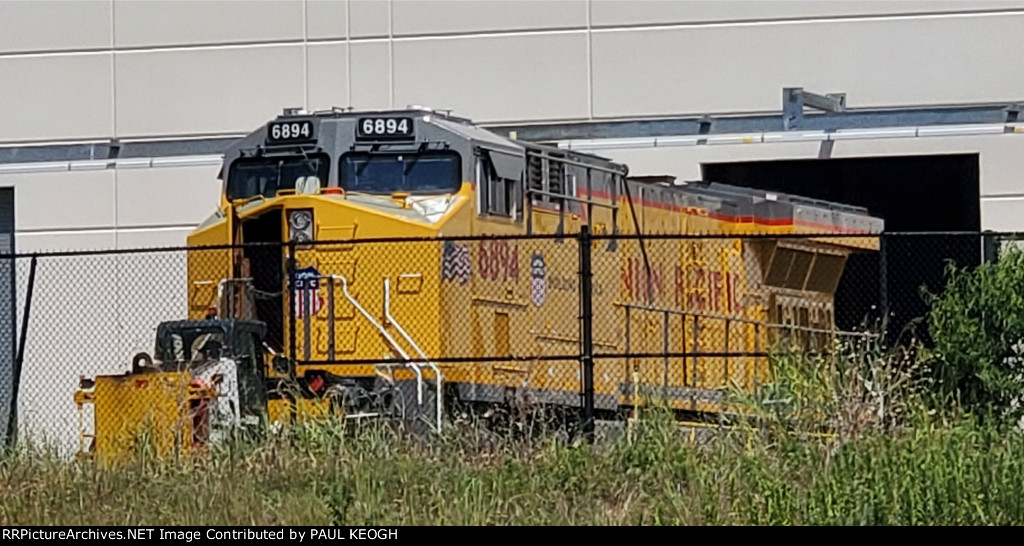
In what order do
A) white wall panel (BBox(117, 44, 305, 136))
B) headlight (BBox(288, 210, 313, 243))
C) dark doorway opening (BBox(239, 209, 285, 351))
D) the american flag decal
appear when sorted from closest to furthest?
the american flag decal < headlight (BBox(288, 210, 313, 243)) < dark doorway opening (BBox(239, 209, 285, 351)) < white wall panel (BBox(117, 44, 305, 136))

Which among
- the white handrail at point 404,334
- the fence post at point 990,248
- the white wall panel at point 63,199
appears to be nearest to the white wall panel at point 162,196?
the white wall panel at point 63,199

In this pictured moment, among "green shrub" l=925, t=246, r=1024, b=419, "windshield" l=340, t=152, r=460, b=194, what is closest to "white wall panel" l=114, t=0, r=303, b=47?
"windshield" l=340, t=152, r=460, b=194

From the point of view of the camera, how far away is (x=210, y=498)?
43.8 feet

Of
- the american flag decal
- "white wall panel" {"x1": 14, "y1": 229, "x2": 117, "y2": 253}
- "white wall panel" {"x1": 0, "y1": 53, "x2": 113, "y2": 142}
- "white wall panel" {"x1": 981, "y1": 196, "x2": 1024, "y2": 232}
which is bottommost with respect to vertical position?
the american flag decal

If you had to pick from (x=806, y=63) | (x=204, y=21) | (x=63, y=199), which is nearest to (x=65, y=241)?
(x=63, y=199)

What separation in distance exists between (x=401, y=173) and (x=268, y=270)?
1.73 meters

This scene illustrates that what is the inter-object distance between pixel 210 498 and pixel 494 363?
4915 mm

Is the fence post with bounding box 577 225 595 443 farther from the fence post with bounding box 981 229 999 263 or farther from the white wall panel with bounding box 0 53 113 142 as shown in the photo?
the white wall panel with bounding box 0 53 113 142

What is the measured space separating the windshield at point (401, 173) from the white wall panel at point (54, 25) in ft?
33.3

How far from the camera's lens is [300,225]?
17438mm

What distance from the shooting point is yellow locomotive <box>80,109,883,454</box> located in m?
16.8

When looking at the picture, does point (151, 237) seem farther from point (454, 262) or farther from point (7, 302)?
point (454, 262)

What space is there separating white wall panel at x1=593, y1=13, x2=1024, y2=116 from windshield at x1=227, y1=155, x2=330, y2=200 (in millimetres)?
8399

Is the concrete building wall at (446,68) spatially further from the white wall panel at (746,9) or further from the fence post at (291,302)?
the fence post at (291,302)
